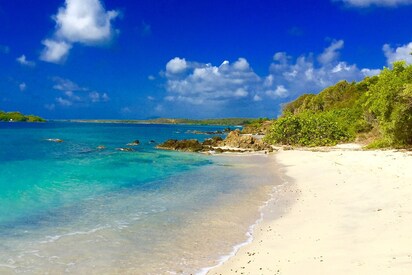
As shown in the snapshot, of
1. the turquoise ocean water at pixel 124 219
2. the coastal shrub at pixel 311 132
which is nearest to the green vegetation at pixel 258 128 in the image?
the coastal shrub at pixel 311 132

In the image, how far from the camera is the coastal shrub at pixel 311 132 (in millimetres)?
59909

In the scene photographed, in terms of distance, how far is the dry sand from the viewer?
32.9 ft

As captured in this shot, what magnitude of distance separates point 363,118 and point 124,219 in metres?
53.0

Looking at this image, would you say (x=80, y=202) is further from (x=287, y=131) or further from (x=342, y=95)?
(x=342, y=95)

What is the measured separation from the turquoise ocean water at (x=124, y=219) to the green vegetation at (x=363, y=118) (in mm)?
14567

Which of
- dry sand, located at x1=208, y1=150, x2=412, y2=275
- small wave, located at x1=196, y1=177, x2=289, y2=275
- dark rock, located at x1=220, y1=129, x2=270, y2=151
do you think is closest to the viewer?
dry sand, located at x1=208, y1=150, x2=412, y2=275

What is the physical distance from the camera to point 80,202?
850 inches

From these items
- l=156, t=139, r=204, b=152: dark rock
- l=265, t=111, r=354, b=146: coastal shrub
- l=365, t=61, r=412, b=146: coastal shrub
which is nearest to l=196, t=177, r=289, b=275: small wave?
l=365, t=61, r=412, b=146: coastal shrub

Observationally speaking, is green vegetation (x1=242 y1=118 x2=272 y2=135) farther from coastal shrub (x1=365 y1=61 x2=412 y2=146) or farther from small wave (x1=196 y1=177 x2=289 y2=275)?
small wave (x1=196 y1=177 x2=289 y2=275)

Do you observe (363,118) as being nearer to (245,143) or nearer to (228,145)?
(245,143)

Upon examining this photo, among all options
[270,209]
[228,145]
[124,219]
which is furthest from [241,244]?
[228,145]

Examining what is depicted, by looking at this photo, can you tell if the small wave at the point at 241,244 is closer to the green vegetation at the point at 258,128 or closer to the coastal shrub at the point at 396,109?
the coastal shrub at the point at 396,109

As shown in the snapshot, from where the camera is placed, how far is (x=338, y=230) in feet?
44.8

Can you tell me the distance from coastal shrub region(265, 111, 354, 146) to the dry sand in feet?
115
